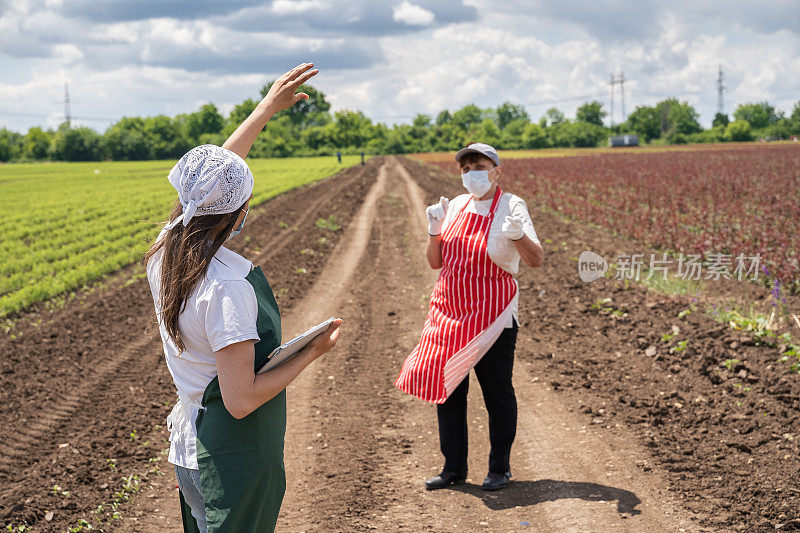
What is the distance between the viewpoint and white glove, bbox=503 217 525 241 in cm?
365

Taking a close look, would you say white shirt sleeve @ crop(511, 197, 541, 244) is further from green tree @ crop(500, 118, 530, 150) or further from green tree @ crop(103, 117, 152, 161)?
green tree @ crop(500, 118, 530, 150)

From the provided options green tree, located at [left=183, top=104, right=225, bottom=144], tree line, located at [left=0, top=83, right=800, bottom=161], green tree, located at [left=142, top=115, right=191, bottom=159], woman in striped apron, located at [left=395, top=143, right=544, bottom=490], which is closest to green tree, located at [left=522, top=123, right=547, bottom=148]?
tree line, located at [left=0, top=83, right=800, bottom=161]

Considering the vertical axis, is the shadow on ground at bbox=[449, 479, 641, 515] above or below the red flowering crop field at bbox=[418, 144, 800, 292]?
below

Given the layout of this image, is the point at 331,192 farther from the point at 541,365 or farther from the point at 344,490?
the point at 344,490

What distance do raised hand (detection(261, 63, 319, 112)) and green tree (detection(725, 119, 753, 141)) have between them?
98.3 metres

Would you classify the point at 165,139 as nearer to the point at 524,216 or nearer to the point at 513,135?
the point at 513,135

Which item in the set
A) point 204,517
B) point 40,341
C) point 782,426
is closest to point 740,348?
point 782,426

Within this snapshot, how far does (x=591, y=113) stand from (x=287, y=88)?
12838cm

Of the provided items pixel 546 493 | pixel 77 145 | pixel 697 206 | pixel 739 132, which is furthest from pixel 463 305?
pixel 739 132

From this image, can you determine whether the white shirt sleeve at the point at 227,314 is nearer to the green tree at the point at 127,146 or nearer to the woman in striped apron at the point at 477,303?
the woman in striped apron at the point at 477,303

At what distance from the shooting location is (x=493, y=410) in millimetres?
4000

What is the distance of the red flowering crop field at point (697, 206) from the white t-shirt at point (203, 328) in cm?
813

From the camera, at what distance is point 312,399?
583 cm

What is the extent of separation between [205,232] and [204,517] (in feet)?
2.74
